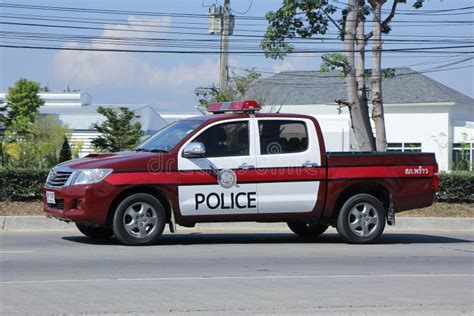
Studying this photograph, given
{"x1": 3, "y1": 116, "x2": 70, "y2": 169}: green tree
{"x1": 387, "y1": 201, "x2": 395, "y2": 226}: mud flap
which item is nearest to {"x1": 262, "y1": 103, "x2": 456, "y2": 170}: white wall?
{"x1": 3, "y1": 116, "x2": 70, "y2": 169}: green tree

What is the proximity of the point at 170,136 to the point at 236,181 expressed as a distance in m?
1.23

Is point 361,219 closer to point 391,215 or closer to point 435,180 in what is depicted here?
point 391,215

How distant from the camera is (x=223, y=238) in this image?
44.7 ft

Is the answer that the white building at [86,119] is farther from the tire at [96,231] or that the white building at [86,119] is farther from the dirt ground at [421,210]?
the tire at [96,231]

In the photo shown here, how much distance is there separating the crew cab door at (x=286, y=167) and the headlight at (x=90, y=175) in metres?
2.29

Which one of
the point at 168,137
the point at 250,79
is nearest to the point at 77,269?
the point at 168,137

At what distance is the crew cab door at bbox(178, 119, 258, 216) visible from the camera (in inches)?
465

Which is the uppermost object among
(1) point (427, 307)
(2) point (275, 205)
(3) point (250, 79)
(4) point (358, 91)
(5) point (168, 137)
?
(3) point (250, 79)

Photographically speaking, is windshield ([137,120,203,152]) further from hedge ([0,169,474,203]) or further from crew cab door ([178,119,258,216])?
hedge ([0,169,474,203])

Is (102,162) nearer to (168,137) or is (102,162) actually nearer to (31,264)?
(168,137)

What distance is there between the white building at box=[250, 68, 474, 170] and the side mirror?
34.0 meters

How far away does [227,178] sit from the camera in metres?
11.9

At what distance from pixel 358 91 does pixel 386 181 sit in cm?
910

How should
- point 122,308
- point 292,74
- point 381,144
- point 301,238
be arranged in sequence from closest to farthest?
point 122,308 → point 301,238 → point 381,144 → point 292,74
